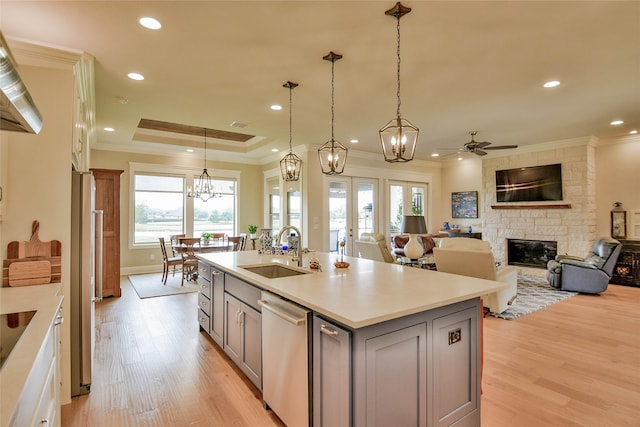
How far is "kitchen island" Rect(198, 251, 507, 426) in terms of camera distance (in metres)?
1.56

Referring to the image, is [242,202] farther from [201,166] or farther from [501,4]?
[501,4]

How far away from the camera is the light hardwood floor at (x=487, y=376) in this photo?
2266 mm

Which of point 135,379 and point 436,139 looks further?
point 436,139

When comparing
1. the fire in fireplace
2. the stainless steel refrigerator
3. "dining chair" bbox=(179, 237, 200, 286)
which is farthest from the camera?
the fire in fireplace

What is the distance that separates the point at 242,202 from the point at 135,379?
612cm

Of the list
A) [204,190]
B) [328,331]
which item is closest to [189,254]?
[204,190]

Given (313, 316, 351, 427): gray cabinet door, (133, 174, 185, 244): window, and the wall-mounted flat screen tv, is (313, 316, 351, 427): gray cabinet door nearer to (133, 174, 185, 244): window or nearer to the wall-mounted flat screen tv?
(133, 174, 185, 244): window

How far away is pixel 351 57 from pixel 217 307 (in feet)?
9.06

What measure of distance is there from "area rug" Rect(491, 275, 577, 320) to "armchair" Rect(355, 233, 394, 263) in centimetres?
178

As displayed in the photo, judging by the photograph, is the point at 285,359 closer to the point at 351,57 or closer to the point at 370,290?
the point at 370,290

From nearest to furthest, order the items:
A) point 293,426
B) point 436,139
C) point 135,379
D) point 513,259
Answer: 1. point 293,426
2. point 135,379
3. point 436,139
4. point 513,259

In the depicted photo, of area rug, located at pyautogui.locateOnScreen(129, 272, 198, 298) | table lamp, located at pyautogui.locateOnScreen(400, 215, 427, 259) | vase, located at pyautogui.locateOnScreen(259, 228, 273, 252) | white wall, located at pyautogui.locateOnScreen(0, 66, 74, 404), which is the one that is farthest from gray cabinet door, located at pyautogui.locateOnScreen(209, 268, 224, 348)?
area rug, located at pyautogui.locateOnScreen(129, 272, 198, 298)

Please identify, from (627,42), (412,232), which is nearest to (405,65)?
(627,42)

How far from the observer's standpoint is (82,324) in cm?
260
